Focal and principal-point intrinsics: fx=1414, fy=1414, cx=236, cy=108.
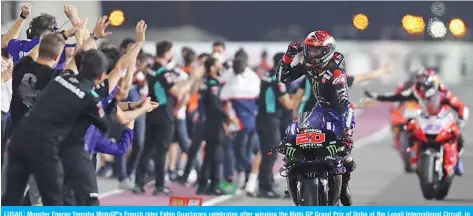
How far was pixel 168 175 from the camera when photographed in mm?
19656

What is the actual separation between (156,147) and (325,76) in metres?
5.45

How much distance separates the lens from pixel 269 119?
1791cm

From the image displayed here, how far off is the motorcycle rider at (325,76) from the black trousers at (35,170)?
2309mm

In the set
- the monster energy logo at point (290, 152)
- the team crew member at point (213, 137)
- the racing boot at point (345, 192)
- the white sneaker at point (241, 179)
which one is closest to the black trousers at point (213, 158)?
the team crew member at point (213, 137)

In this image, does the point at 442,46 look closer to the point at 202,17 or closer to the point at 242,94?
the point at 202,17

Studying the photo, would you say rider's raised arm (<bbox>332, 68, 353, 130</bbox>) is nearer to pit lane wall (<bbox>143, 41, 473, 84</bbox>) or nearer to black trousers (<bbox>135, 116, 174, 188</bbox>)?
black trousers (<bbox>135, 116, 174, 188</bbox>)

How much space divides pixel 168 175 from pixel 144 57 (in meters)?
2.11

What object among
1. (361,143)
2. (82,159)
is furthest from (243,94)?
(361,143)

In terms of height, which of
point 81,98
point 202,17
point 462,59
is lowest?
point 462,59

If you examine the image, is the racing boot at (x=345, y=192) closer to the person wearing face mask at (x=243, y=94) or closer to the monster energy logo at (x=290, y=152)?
the monster energy logo at (x=290, y=152)

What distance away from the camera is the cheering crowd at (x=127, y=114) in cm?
1158

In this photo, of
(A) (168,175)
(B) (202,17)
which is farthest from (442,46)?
(A) (168,175)

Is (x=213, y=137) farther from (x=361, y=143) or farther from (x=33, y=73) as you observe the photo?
(x=361, y=143)

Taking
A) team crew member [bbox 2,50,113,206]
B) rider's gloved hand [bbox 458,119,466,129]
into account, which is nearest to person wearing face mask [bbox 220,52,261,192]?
rider's gloved hand [bbox 458,119,466,129]
